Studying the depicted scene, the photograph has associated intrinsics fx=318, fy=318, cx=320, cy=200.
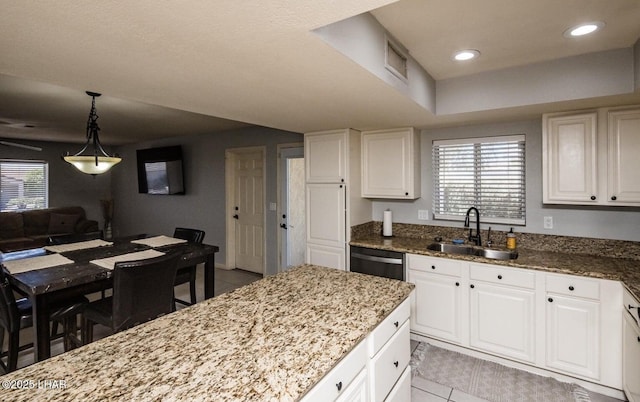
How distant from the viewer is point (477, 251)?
9.98 ft

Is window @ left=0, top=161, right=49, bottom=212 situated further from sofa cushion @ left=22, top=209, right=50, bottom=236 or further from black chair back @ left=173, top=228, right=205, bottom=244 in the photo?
black chair back @ left=173, top=228, right=205, bottom=244

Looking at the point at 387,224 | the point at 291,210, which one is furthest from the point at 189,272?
the point at 387,224

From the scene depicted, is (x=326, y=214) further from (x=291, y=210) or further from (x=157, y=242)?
(x=157, y=242)

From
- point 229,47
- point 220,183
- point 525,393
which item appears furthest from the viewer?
point 220,183

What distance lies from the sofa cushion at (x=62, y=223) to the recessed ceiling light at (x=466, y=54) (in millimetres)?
7270

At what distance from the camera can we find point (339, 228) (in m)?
3.38

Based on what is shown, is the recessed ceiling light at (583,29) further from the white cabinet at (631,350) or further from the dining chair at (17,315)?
the dining chair at (17,315)

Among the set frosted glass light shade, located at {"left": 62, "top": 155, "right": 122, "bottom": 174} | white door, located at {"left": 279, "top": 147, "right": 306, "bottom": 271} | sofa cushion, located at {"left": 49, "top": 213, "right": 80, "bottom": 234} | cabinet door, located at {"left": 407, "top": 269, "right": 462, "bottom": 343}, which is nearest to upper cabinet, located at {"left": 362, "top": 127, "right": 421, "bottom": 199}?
cabinet door, located at {"left": 407, "top": 269, "right": 462, "bottom": 343}

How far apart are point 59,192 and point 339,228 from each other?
6.55 metres

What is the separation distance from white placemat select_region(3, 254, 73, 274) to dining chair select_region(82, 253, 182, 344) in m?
0.51

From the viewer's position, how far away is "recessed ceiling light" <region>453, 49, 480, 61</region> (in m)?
2.16

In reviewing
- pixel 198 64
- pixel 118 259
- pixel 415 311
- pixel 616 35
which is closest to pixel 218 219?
pixel 118 259

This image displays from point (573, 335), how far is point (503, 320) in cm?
44

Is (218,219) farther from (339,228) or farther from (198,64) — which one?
(198,64)
